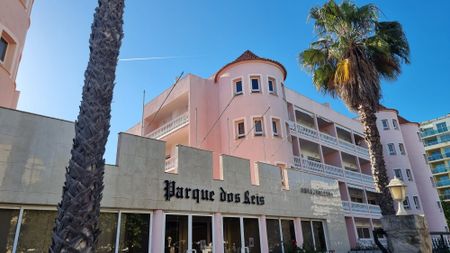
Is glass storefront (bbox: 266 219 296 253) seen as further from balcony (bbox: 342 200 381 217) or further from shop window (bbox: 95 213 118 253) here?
balcony (bbox: 342 200 381 217)

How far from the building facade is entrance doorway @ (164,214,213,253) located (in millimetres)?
67723

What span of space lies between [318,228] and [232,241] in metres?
6.61

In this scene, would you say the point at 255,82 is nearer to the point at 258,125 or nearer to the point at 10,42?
the point at 258,125

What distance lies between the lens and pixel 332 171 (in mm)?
25125

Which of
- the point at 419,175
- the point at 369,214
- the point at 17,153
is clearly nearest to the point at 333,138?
the point at 369,214

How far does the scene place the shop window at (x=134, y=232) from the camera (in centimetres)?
1008

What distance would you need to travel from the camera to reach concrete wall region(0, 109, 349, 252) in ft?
27.8

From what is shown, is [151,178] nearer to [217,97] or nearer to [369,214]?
[217,97]

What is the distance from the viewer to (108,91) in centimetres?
546

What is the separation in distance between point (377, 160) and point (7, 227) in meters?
13.9

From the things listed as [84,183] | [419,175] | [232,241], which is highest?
[419,175]

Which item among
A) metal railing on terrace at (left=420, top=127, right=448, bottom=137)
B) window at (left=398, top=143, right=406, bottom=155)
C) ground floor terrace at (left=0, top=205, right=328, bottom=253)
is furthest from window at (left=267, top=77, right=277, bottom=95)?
metal railing on terrace at (left=420, top=127, right=448, bottom=137)

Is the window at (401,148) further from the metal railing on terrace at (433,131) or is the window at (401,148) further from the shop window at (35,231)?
the metal railing on terrace at (433,131)

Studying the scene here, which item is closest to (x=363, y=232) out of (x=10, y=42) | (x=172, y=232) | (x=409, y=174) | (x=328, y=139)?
(x=328, y=139)
